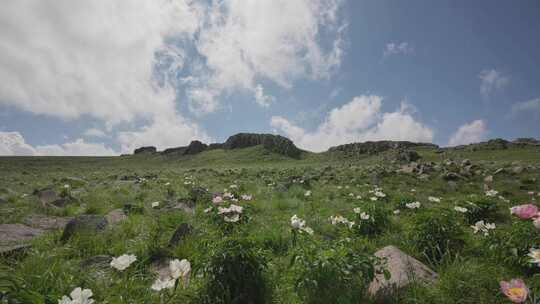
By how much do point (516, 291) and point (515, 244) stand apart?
5.68 ft

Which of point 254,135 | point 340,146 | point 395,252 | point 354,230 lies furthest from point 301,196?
point 254,135

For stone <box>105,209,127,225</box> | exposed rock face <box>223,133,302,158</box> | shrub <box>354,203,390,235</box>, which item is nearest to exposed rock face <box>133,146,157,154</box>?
exposed rock face <box>223,133,302,158</box>

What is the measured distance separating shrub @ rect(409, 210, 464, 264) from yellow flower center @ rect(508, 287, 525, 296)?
1.64 m

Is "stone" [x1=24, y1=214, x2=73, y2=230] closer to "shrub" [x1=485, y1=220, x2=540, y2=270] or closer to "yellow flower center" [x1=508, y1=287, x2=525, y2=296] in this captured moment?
"yellow flower center" [x1=508, y1=287, x2=525, y2=296]

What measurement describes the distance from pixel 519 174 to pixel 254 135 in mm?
101282

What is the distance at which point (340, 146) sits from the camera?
83.1 meters

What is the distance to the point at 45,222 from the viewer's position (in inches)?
211

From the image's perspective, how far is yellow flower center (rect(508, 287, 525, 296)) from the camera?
173cm

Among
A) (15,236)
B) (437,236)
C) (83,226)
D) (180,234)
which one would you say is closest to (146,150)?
(15,236)

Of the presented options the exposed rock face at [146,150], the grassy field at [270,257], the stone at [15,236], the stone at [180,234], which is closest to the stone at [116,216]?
the grassy field at [270,257]

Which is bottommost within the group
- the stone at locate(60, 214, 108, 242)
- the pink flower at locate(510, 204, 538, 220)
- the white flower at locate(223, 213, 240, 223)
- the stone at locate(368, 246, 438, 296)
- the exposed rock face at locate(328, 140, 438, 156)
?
the stone at locate(368, 246, 438, 296)

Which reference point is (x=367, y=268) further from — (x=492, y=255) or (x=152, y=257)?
(x=152, y=257)

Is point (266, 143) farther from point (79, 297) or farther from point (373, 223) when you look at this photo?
point (79, 297)

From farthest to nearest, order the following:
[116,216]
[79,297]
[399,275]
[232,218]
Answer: [116,216] → [232,218] → [399,275] → [79,297]
